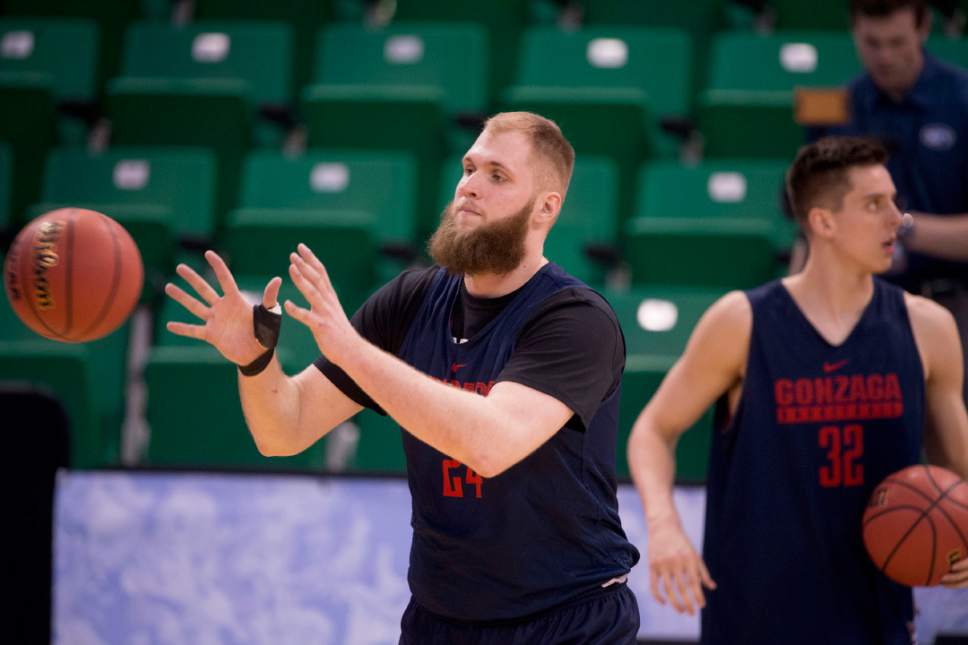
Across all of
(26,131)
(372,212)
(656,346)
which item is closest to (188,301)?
(656,346)

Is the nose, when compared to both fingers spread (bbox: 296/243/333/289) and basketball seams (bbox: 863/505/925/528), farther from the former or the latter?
basketball seams (bbox: 863/505/925/528)

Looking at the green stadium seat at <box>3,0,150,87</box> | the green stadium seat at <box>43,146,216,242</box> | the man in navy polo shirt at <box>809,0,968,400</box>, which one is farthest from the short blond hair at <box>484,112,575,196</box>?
the green stadium seat at <box>3,0,150,87</box>

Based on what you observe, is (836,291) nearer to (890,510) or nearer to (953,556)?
(890,510)

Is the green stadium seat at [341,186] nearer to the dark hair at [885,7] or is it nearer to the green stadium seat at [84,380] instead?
the green stadium seat at [84,380]

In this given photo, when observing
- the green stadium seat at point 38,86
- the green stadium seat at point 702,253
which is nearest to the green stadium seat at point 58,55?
the green stadium seat at point 38,86

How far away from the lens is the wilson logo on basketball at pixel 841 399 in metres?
3.23

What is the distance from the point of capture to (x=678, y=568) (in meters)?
3.15

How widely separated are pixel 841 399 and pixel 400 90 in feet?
9.74

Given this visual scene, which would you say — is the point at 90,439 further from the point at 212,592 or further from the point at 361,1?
the point at 361,1

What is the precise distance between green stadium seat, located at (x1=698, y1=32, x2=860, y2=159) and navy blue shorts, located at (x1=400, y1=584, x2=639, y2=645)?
324 cm

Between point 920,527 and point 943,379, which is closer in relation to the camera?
point 920,527

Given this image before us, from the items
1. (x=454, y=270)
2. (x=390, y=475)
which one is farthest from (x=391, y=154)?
(x=454, y=270)

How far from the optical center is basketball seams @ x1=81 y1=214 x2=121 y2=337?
2.79 meters

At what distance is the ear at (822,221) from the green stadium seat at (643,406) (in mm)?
800
